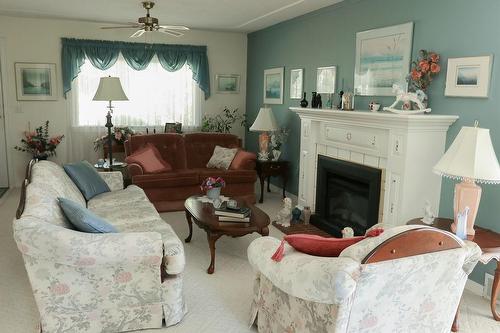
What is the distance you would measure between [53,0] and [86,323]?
417cm

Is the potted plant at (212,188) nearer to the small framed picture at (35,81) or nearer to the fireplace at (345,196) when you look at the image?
the fireplace at (345,196)

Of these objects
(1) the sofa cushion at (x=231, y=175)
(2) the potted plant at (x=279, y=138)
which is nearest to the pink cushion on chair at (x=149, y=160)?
(1) the sofa cushion at (x=231, y=175)

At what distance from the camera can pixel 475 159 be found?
2.74m

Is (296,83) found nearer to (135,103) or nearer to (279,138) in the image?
(279,138)

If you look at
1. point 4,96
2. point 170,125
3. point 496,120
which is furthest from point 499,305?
point 4,96

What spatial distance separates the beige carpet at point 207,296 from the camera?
2754 mm

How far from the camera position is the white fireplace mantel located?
344 centimetres

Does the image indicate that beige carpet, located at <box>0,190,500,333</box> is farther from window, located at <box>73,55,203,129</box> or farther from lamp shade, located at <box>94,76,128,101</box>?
window, located at <box>73,55,203,129</box>

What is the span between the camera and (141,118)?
23.1ft

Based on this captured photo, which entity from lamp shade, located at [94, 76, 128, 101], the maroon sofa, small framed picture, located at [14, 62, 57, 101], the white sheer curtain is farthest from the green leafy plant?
lamp shade, located at [94, 76, 128, 101]

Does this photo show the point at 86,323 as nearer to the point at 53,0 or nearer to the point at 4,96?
the point at 53,0

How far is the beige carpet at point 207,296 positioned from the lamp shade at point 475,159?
1.00 m

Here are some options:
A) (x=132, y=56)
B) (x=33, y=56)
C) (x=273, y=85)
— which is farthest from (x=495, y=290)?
(x=33, y=56)

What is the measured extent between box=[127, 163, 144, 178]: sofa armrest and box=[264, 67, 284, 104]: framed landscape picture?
2.42 meters
